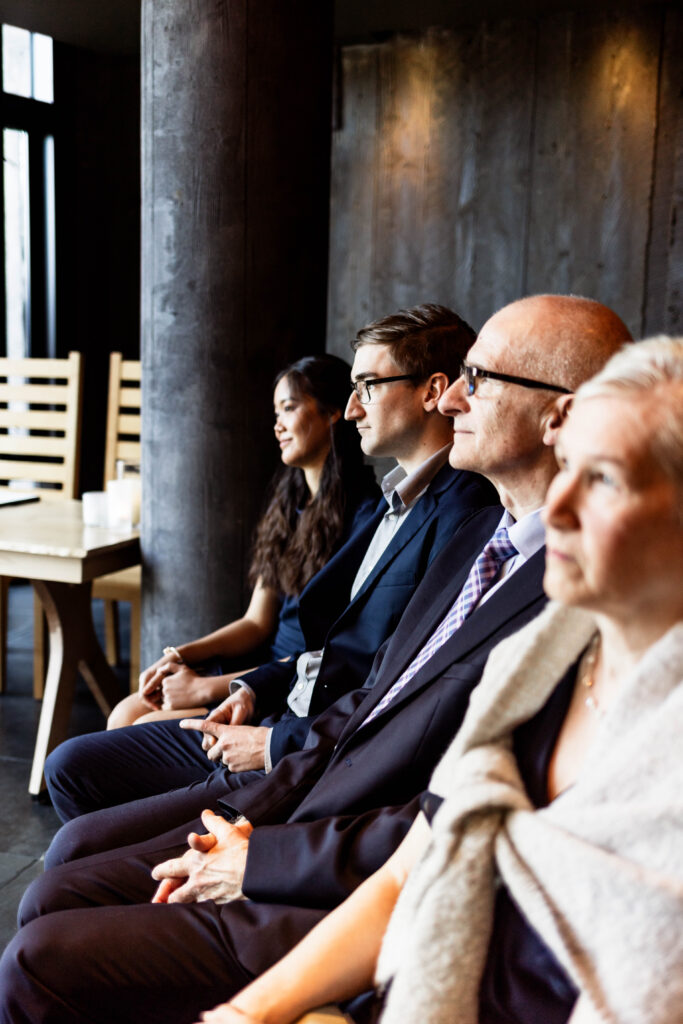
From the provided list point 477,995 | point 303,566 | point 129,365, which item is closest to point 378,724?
point 477,995

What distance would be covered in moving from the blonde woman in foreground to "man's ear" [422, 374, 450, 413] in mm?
935

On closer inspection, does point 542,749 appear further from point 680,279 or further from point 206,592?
point 680,279

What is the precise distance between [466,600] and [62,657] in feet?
5.49

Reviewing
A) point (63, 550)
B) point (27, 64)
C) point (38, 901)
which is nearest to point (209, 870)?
point (38, 901)

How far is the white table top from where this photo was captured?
2.44 metres

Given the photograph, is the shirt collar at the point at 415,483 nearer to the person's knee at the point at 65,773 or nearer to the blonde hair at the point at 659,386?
the person's knee at the point at 65,773

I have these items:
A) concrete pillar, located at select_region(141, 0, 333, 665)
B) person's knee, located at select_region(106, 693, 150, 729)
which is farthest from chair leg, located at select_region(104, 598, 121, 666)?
person's knee, located at select_region(106, 693, 150, 729)

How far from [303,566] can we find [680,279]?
2.79 metres

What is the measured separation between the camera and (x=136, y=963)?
1.17m

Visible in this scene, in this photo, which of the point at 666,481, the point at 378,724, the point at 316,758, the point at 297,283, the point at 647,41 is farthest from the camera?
the point at 647,41

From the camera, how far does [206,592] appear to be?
2539mm

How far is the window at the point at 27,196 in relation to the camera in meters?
4.63

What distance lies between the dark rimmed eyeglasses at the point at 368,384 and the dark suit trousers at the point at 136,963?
0.98m

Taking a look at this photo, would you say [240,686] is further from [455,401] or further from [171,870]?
[455,401]
